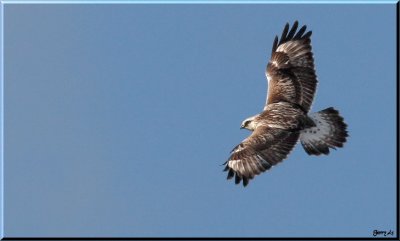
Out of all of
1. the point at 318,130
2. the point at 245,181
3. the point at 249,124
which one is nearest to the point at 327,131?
the point at 318,130

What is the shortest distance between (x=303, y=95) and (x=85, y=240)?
5694mm

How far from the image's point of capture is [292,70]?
18.6m

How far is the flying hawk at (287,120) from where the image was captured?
17.0m

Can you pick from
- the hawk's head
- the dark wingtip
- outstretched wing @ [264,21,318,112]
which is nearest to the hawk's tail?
outstretched wing @ [264,21,318,112]

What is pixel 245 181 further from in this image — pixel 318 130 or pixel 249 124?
pixel 318 130

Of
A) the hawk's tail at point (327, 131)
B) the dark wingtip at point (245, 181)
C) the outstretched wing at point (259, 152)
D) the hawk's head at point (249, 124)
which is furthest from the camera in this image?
the hawk's head at point (249, 124)

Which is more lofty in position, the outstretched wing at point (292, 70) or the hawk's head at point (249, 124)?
the outstretched wing at point (292, 70)

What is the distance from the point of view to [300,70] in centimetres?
1848

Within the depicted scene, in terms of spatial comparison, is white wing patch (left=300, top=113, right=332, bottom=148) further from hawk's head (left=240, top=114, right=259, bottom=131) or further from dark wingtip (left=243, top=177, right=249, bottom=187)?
dark wingtip (left=243, top=177, right=249, bottom=187)

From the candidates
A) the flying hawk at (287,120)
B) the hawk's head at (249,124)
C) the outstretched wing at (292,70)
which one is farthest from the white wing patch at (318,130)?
the hawk's head at (249,124)

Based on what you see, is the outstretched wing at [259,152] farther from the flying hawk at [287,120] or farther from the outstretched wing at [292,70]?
the outstretched wing at [292,70]

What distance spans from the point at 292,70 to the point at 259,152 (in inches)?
97.9

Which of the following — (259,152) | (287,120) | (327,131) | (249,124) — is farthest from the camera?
(249,124)

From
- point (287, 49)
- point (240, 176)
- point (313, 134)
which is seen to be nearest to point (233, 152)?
point (240, 176)
